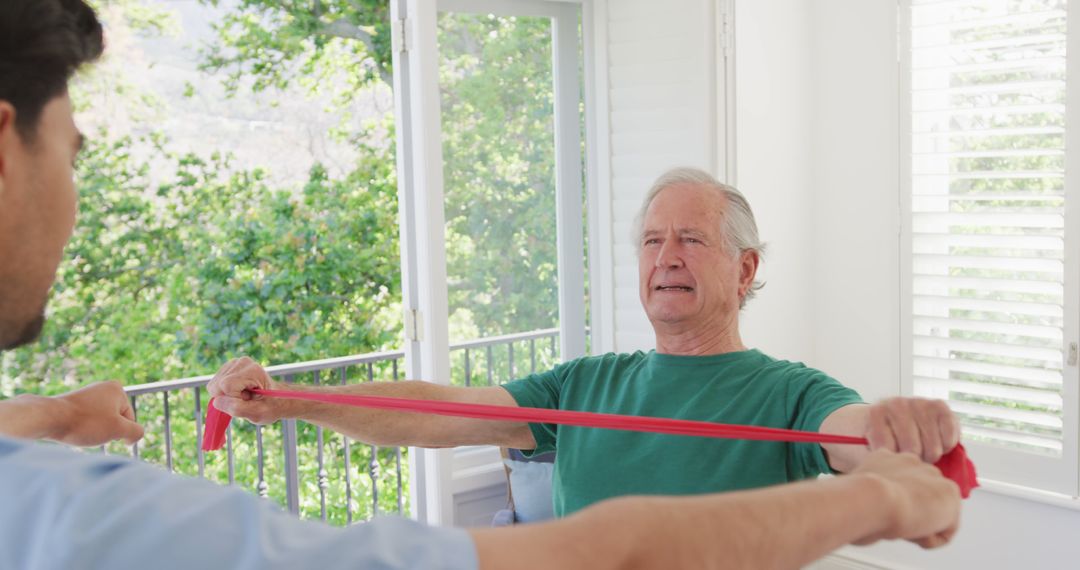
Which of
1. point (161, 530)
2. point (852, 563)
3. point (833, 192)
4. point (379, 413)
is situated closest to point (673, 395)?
point (379, 413)

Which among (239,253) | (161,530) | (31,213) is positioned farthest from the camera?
(239,253)

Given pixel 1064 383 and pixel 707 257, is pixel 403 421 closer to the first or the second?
pixel 707 257

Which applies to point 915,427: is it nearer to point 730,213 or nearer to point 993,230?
point 730,213

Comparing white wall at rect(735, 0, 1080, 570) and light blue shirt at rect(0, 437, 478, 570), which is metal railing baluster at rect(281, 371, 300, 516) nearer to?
white wall at rect(735, 0, 1080, 570)

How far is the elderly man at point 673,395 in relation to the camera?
179cm

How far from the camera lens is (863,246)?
151 inches

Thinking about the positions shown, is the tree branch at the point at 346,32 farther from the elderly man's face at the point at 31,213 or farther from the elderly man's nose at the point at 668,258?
the elderly man's face at the point at 31,213

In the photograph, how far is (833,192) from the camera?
392 cm

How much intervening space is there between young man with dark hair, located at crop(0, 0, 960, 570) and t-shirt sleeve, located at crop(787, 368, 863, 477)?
0.88 metres

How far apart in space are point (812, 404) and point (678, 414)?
26 cm

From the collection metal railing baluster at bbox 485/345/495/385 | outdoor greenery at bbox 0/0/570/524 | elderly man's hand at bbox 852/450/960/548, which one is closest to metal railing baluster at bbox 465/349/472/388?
metal railing baluster at bbox 485/345/495/385

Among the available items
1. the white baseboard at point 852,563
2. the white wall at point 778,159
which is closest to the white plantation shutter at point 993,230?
the white wall at point 778,159

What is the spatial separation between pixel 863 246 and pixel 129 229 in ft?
15.8

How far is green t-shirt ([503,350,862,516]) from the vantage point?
5.85 feet
